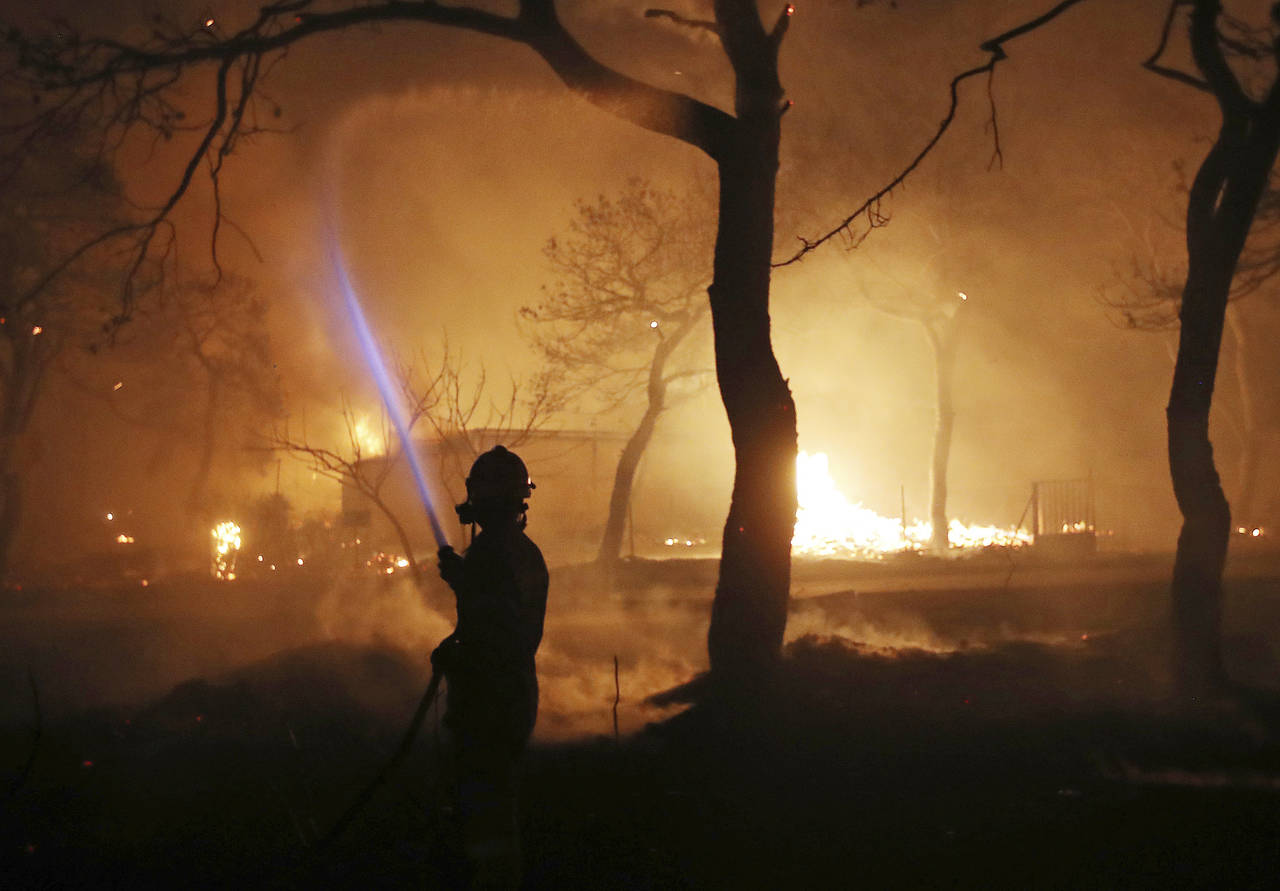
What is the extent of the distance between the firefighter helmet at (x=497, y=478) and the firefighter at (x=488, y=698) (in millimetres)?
63

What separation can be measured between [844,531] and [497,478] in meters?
27.7

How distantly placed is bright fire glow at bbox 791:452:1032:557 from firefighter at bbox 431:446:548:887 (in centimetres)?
2388

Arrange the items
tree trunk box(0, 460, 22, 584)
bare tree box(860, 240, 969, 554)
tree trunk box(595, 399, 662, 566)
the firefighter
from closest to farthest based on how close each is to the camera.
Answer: the firefighter < tree trunk box(595, 399, 662, 566) < bare tree box(860, 240, 969, 554) < tree trunk box(0, 460, 22, 584)

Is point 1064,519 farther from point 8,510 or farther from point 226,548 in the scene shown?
point 8,510

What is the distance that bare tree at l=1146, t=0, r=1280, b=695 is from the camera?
8.97m

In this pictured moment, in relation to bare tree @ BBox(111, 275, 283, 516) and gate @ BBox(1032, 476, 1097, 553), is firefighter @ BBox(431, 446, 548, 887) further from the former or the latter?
bare tree @ BBox(111, 275, 283, 516)

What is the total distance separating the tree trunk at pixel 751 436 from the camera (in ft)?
26.8

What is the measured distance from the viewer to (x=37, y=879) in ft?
17.5

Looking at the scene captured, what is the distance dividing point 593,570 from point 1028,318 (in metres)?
25.9

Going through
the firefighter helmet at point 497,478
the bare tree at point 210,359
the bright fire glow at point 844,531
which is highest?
the bare tree at point 210,359

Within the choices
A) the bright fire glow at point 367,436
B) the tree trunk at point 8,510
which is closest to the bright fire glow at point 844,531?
the bright fire glow at point 367,436

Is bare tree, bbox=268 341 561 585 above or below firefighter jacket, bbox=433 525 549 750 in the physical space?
above

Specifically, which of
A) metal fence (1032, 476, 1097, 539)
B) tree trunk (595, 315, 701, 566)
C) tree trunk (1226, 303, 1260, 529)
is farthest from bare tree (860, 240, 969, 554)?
tree trunk (1226, 303, 1260, 529)

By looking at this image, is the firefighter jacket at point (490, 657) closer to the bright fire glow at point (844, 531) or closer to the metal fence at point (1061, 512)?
the metal fence at point (1061, 512)
